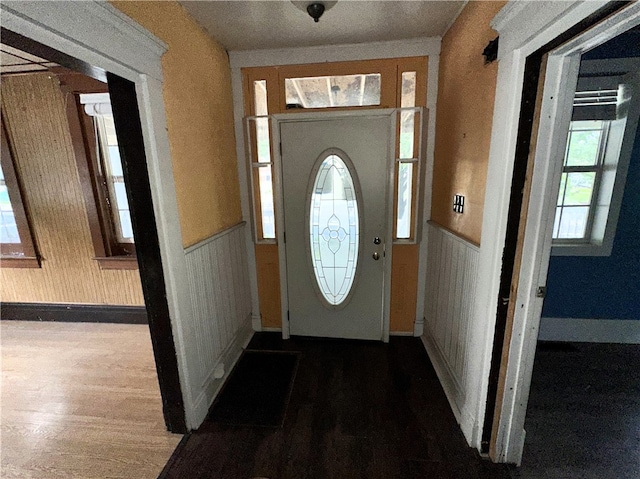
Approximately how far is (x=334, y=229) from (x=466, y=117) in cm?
117

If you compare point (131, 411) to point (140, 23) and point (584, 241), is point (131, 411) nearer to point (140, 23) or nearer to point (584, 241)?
point (140, 23)

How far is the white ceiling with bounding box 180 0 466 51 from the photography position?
63.3 inches

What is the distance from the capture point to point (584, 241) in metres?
2.43

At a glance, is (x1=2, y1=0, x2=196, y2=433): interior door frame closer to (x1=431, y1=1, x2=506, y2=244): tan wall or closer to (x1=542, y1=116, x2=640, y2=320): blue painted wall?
(x1=431, y1=1, x2=506, y2=244): tan wall

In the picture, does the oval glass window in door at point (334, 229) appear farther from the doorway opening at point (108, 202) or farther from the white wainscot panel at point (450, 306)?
the doorway opening at point (108, 202)

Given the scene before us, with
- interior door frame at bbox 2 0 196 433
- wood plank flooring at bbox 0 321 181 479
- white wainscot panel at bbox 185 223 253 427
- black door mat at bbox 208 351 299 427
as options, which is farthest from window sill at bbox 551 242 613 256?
wood plank flooring at bbox 0 321 181 479

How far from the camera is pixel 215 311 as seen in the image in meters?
2.00

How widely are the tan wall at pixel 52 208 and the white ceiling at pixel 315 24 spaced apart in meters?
1.69

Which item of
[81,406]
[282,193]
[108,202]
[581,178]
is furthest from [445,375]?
[108,202]

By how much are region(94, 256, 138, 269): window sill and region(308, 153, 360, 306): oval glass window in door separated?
1.74 meters

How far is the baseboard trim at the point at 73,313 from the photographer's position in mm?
2873

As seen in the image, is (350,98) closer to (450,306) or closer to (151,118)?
(151,118)

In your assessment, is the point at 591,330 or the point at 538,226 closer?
the point at 538,226

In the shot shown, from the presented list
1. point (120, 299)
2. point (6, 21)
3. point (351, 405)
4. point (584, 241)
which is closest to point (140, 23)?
point (6, 21)
